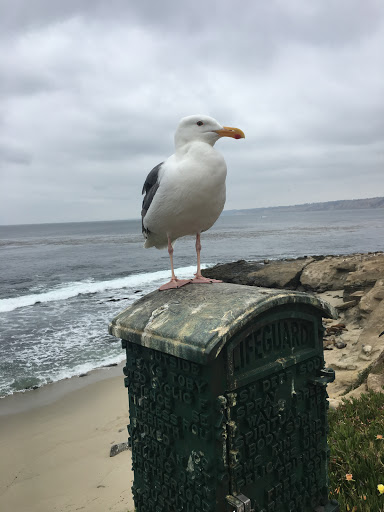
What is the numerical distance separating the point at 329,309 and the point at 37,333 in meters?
12.3

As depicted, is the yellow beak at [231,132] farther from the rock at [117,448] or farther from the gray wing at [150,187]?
the rock at [117,448]

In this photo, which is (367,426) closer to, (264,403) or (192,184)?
(264,403)

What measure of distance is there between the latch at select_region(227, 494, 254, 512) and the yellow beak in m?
2.44

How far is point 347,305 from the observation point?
1100 cm

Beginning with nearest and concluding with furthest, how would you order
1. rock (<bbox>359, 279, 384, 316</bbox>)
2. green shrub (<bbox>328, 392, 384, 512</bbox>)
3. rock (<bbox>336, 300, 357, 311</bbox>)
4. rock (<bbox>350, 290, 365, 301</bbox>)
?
1. green shrub (<bbox>328, 392, 384, 512</bbox>)
2. rock (<bbox>359, 279, 384, 316</bbox>)
3. rock (<bbox>336, 300, 357, 311</bbox>)
4. rock (<bbox>350, 290, 365, 301</bbox>)

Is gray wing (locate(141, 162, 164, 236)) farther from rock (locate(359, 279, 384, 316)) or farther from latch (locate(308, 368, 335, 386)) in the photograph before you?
rock (locate(359, 279, 384, 316))

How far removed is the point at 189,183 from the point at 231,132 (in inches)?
23.0

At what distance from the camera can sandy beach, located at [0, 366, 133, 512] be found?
4.84 meters

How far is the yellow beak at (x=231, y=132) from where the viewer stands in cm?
304

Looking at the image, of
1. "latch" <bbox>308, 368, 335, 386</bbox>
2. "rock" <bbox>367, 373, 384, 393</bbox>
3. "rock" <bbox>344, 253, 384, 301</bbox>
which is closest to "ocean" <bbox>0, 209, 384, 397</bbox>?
"rock" <bbox>367, 373, 384, 393</bbox>

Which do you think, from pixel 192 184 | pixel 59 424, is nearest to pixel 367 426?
pixel 192 184

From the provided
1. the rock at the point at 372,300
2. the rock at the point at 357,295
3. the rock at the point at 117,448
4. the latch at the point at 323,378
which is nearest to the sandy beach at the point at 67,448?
the rock at the point at 117,448

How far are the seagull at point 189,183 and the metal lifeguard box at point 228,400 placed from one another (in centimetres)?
69

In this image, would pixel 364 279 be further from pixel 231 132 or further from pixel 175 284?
pixel 175 284
